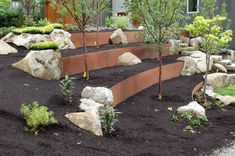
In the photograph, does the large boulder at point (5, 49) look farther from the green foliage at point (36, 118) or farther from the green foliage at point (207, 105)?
the green foliage at point (207, 105)

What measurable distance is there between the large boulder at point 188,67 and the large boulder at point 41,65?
501 centimetres

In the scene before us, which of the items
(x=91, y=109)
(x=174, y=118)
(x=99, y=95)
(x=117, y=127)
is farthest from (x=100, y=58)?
(x=91, y=109)

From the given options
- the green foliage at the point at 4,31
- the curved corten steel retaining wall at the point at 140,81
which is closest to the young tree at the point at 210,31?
the curved corten steel retaining wall at the point at 140,81

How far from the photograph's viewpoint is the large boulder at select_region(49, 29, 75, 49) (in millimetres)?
10781

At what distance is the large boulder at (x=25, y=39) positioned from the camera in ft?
33.9

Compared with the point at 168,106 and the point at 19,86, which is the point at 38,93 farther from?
the point at 168,106

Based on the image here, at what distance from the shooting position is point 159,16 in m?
8.96

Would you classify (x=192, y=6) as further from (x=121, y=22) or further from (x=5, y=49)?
(x=5, y=49)

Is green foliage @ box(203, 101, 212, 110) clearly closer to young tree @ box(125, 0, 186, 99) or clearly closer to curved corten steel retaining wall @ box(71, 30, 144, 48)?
young tree @ box(125, 0, 186, 99)

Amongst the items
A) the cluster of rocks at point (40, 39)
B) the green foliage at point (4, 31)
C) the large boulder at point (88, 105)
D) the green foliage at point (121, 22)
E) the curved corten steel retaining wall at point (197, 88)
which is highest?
the green foliage at point (121, 22)

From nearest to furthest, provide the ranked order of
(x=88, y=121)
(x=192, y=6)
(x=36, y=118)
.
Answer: (x=36, y=118) → (x=88, y=121) → (x=192, y=6)

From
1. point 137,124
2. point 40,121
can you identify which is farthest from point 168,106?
point 40,121

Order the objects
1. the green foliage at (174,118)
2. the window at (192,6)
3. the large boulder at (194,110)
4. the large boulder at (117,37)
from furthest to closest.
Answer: the window at (192,6) < the large boulder at (117,37) < the large boulder at (194,110) < the green foliage at (174,118)

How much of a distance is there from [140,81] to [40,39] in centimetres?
287
